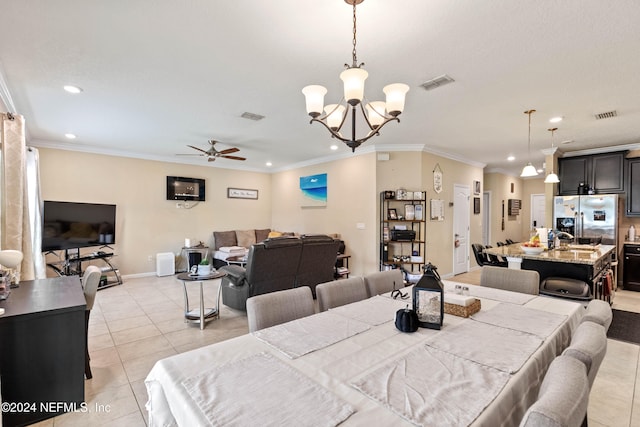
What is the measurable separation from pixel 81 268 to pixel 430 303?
6612 millimetres

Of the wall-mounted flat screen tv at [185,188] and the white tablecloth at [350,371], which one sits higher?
the wall-mounted flat screen tv at [185,188]

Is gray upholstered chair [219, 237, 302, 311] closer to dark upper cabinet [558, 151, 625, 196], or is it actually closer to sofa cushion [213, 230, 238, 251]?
sofa cushion [213, 230, 238, 251]

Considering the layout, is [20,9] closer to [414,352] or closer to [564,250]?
[414,352]

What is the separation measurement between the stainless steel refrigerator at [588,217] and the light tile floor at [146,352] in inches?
40.2

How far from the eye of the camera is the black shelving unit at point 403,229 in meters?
5.64

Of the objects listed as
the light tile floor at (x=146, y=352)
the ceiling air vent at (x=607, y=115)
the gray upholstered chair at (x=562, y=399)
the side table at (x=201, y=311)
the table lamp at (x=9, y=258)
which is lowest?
the light tile floor at (x=146, y=352)

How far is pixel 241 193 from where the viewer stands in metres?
8.20

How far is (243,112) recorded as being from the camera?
13.1 feet

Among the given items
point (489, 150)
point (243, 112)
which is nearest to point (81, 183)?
point (243, 112)

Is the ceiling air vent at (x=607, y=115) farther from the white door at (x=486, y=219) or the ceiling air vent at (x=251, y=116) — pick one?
the white door at (x=486, y=219)

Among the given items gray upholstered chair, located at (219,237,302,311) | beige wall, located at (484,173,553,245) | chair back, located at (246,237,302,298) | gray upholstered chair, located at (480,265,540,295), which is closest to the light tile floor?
gray upholstered chair, located at (219,237,302,311)

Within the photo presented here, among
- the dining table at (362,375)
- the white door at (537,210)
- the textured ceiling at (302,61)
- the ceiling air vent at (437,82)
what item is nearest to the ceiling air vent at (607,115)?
the textured ceiling at (302,61)

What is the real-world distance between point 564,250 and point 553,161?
2458 millimetres

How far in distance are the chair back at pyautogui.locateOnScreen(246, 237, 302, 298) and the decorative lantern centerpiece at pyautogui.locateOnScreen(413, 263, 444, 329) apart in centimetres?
251
